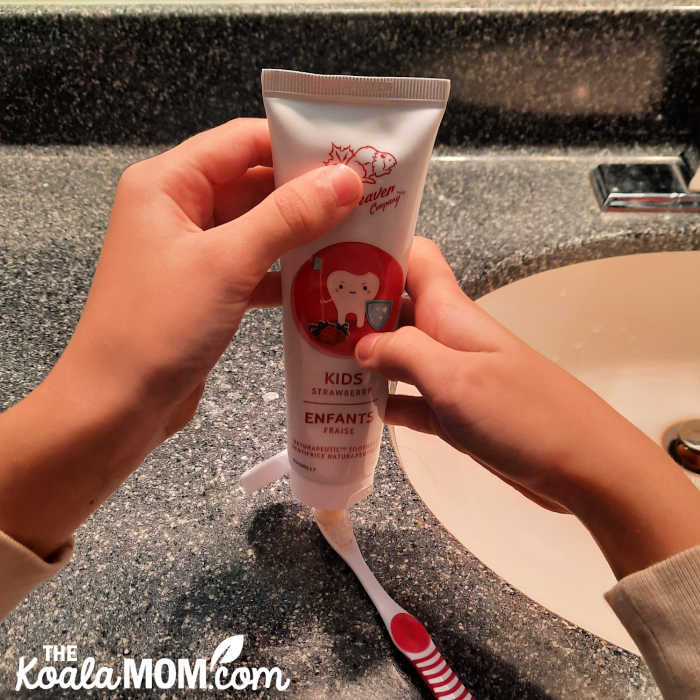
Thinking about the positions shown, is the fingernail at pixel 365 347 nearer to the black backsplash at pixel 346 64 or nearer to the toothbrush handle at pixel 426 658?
the toothbrush handle at pixel 426 658

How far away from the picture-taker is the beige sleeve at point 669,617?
0.83ft

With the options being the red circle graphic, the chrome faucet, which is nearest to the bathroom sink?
the chrome faucet

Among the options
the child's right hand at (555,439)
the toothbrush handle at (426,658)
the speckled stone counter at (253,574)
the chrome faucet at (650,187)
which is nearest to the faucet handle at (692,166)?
the chrome faucet at (650,187)

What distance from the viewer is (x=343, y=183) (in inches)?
9.2

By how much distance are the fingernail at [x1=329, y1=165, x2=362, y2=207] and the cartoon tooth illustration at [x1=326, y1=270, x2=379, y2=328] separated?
0.12ft

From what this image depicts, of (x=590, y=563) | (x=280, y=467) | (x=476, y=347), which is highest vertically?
(x=476, y=347)

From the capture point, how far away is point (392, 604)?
0.31 metres

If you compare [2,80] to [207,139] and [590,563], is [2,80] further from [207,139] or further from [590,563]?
[590,563]

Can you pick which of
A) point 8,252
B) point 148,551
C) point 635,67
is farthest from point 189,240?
point 635,67

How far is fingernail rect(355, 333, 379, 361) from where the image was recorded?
0.27 meters

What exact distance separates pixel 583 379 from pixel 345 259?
393mm

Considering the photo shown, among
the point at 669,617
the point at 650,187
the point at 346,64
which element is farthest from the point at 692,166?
the point at 669,617

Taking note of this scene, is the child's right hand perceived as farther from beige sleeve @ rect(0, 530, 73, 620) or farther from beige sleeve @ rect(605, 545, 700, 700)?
beige sleeve @ rect(0, 530, 73, 620)

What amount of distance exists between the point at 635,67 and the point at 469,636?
50cm
